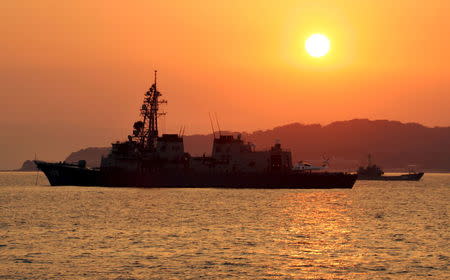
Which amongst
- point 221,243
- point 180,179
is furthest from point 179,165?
point 221,243

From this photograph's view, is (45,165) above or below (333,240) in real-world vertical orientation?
above

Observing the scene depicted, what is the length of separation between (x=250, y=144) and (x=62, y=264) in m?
88.3

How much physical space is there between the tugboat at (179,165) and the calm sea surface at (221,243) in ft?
139

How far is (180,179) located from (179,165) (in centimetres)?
272

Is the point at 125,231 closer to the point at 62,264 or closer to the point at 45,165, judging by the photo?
the point at 62,264

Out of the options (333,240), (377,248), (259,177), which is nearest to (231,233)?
(333,240)

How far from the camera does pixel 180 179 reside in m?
122

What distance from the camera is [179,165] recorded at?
121m


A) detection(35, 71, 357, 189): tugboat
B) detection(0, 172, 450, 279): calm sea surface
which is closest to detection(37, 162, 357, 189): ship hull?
detection(35, 71, 357, 189): tugboat

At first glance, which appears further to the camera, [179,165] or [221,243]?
[179,165]

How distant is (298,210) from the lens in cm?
7594

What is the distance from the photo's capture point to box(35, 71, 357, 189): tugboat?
119750 mm

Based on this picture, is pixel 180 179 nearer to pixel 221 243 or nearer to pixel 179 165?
pixel 179 165

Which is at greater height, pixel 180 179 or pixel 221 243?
pixel 180 179
